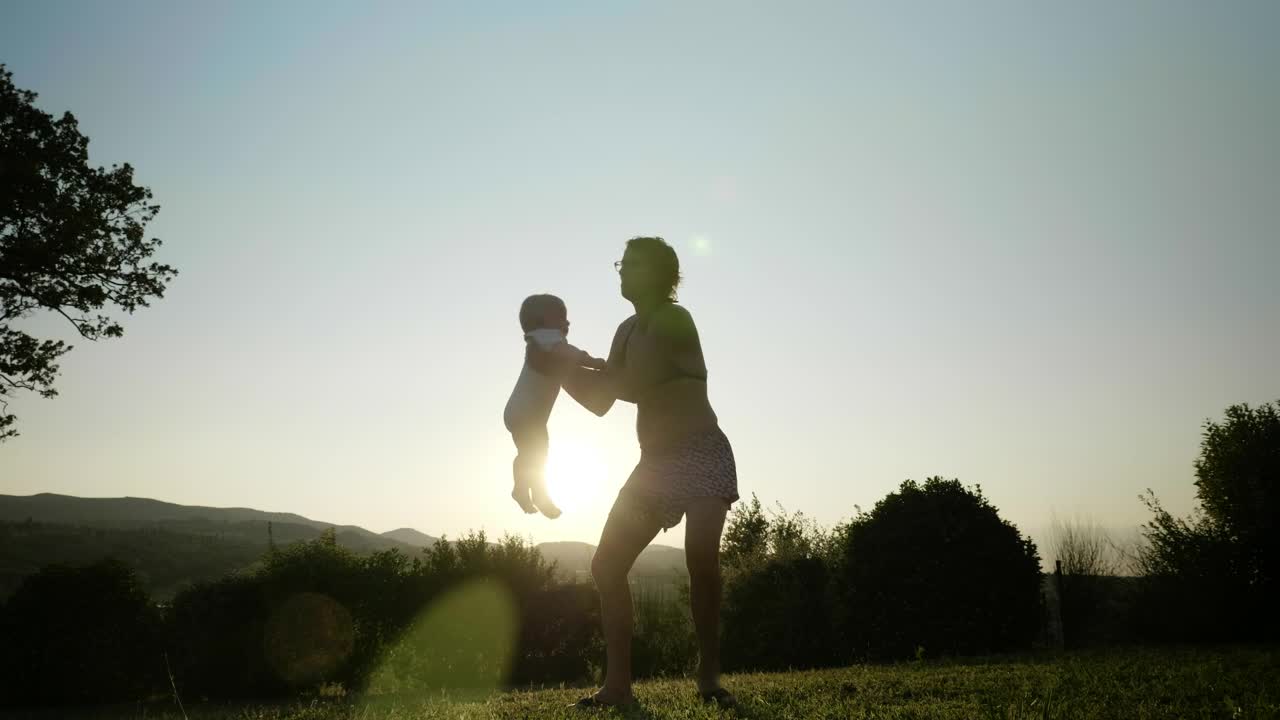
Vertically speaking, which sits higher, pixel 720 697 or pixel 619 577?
pixel 619 577

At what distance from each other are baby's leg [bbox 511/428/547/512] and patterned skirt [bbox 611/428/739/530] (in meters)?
0.54

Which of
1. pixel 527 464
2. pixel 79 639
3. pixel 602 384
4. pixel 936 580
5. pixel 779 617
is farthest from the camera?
pixel 779 617

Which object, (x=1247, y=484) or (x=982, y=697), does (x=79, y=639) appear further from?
(x=1247, y=484)

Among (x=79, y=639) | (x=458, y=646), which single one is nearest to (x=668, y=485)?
(x=458, y=646)

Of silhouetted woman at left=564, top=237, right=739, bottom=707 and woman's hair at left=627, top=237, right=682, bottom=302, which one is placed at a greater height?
woman's hair at left=627, top=237, right=682, bottom=302

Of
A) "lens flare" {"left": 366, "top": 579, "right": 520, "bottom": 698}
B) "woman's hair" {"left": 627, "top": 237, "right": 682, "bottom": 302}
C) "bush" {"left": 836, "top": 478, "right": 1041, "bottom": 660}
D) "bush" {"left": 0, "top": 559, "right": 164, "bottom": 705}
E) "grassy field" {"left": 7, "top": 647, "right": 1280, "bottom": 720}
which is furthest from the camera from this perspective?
"lens flare" {"left": 366, "top": 579, "right": 520, "bottom": 698}

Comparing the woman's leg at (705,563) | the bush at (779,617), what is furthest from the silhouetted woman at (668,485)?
the bush at (779,617)

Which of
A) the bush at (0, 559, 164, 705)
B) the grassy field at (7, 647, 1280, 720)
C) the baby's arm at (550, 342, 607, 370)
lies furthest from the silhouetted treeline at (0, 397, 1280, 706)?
the baby's arm at (550, 342, 607, 370)

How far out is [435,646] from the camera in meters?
13.9

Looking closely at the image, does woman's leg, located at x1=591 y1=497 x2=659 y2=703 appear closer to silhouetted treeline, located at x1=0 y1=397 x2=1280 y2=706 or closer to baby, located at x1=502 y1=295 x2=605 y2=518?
baby, located at x1=502 y1=295 x2=605 y2=518

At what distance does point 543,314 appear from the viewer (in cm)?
445

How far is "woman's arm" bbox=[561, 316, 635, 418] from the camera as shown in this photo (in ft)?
14.9

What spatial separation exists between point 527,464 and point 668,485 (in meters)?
0.77

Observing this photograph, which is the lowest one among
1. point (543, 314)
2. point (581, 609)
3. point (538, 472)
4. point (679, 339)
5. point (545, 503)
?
point (581, 609)
